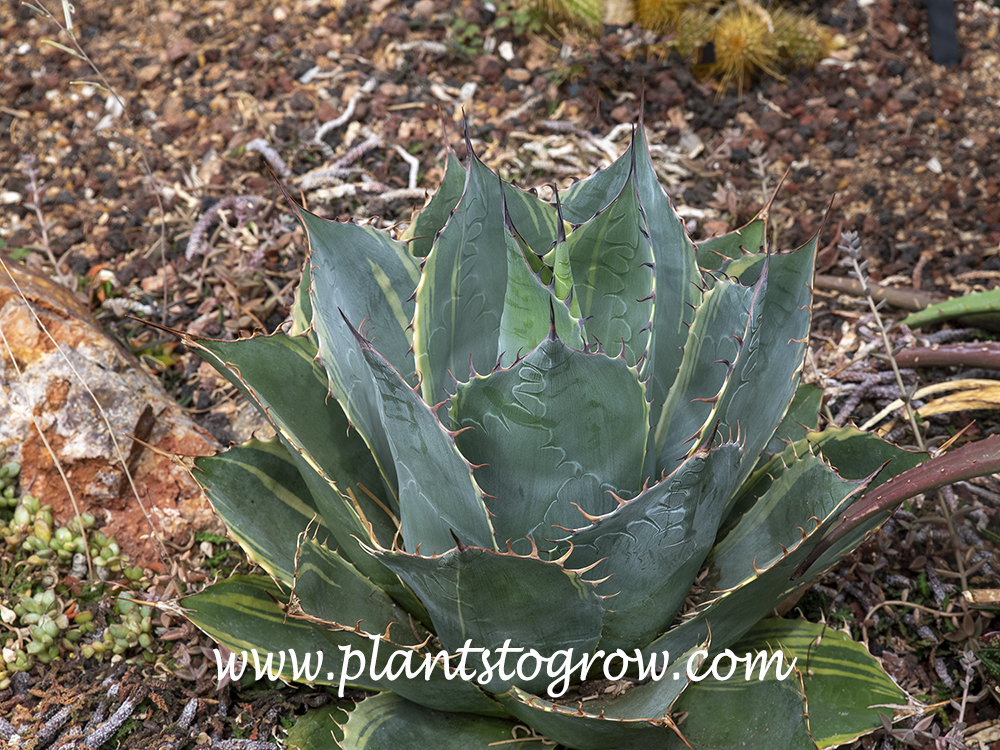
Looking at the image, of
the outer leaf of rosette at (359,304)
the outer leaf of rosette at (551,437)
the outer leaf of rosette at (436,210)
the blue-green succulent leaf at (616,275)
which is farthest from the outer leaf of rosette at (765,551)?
the outer leaf of rosette at (436,210)

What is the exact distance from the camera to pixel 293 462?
1553mm

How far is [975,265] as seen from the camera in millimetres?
2533

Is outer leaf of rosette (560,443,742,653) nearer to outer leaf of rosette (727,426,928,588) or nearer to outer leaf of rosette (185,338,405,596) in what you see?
outer leaf of rosette (727,426,928,588)

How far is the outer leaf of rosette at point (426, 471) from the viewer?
1.12 metres

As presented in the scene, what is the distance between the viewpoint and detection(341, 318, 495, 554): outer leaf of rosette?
1.12 m

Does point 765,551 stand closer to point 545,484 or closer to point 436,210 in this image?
point 545,484

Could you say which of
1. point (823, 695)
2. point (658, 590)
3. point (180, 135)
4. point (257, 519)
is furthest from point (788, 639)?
point (180, 135)

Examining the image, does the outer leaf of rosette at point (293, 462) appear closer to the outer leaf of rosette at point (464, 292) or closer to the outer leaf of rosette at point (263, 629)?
the outer leaf of rosette at point (263, 629)

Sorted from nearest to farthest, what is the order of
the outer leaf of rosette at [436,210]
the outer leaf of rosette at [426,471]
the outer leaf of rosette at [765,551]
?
1. the outer leaf of rosette at [426,471]
2. the outer leaf of rosette at [765,551]
3. the outer leaf of rosette at [436,210]

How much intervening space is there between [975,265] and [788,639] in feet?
5.33

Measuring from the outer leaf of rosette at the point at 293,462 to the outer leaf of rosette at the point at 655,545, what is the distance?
0.40m

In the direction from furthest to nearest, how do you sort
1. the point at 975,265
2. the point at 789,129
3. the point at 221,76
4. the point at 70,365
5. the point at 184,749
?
1. the point at 221,76
2. the point at 789,129
3. the point at 975,265
4. the point at 70,365
5. the point at 184,749

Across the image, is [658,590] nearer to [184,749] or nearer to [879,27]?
[184,749]

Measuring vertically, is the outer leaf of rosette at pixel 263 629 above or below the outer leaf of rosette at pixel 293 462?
below
